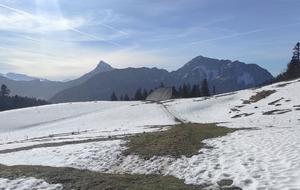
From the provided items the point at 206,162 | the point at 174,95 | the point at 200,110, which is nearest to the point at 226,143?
the point at 206,162

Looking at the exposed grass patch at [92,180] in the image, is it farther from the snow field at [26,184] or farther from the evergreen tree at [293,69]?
the evergreen tree at [293,69]

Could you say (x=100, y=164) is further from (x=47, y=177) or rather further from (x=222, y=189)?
(x=222, y=189)

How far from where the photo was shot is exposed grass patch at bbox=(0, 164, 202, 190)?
9.55 metres

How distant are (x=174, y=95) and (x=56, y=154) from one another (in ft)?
237

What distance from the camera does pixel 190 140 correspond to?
17516 millimetres

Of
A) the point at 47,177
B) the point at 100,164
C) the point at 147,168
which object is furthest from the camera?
the point at 100,164

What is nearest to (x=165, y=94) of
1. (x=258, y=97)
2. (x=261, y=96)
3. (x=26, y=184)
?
(x=258, y=97)

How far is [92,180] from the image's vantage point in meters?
A: 10.5

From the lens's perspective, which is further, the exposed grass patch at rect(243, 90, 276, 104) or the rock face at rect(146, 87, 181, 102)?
the rock face at rect(146, 87, 181, 102)

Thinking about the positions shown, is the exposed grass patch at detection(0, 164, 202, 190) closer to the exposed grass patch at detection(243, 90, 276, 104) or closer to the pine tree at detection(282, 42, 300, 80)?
the exposed grass patch at detection(243, 90, 276, 104)

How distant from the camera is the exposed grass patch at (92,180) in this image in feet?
31.3

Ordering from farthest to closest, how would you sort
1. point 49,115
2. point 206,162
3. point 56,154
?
point 49,115 → point 56,154 → point 206,162

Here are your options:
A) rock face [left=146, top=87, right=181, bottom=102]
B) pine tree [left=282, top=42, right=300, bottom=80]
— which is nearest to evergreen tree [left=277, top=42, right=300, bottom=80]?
pine tree [left=282, top=42, right=300, bottom=80]

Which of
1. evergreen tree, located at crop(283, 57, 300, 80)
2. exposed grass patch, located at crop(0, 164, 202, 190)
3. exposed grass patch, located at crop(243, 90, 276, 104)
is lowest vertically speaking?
exposed grass patch, located at crop(0, 164, 202, 190)
